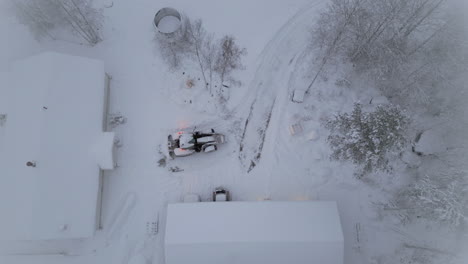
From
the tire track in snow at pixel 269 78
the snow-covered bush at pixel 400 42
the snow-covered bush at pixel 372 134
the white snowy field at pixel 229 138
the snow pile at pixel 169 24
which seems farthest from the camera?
the snow pile at pixel 169 24

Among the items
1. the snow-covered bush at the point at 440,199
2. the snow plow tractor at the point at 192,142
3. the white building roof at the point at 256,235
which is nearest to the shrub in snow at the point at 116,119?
the snow plow tractor at the point at 192,142

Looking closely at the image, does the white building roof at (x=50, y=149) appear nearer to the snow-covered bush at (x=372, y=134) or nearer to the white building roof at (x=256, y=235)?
the white building roof at (x=256, y=235)

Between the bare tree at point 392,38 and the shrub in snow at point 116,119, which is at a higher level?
the bare tree at point 392,38

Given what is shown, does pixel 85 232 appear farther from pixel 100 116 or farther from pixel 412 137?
pixel 412 137

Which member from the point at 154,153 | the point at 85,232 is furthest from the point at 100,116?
the point at 85,232

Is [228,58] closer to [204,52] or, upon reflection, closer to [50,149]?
[204,52]

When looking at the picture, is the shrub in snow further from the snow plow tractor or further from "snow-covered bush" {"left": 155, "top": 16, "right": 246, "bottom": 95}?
"snow-covered bush" {"left": 155, "top": 16, "right": 246, "bottom": 95}

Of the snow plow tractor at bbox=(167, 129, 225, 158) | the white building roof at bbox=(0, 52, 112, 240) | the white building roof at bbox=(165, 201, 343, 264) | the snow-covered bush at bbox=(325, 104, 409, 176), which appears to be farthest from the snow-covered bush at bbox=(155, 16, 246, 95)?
the white building roof at bbox=(165, 201, 343, 264)

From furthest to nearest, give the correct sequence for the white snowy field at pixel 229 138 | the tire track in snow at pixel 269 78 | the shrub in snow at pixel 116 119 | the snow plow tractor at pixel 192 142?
the shrub in snow at pixel 116 119 → the tire track in snow at pixel 269 78 → the snow plow tractor at pixel 192 142 → the white snowy field at pixel 229 138

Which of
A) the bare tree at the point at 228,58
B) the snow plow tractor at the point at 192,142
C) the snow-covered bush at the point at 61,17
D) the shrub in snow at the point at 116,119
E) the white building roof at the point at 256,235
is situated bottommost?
the white building roof at the point at 256,235

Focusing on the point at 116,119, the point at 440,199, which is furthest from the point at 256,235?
the point at 116,119
